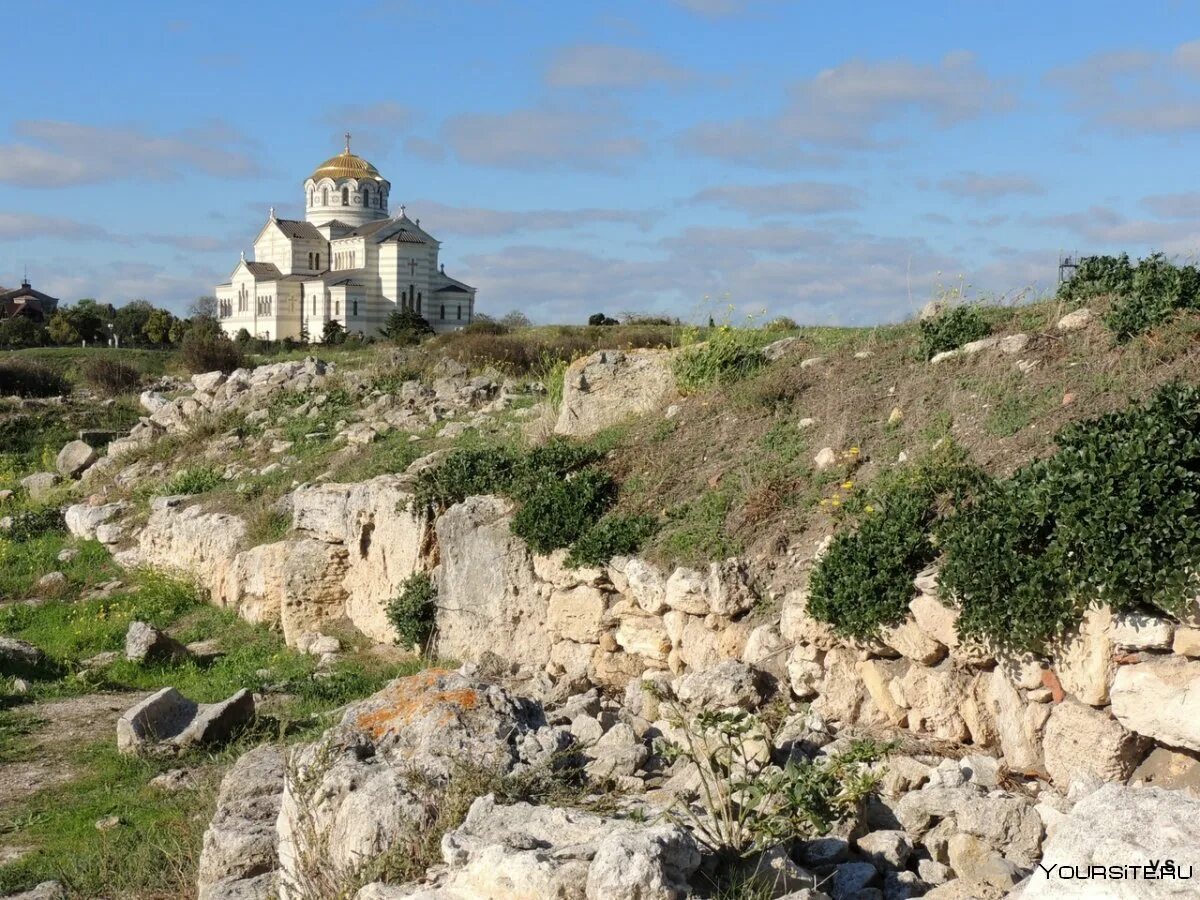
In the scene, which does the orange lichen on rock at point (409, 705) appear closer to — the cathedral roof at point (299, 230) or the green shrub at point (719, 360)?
the green shrub at point (719, 360)

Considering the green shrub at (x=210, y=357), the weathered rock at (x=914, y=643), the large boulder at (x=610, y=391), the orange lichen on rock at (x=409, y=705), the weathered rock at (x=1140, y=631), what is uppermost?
the green shrub at (x=210, y=357)

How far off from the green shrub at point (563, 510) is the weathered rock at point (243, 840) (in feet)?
12.5

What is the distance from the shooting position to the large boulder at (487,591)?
1023cm

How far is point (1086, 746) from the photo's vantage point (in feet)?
19.7

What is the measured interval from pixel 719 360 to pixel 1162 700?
6317 millimetres

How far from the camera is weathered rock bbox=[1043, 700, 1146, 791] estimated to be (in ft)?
19.4

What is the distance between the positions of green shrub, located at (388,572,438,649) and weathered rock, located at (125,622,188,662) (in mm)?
2795

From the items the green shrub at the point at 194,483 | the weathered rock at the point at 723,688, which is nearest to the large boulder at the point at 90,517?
the green shrub at the point at 194,483

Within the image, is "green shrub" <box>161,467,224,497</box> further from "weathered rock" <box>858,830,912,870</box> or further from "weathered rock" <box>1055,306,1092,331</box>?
"weathered rock" <box>858,830,912,870</box>

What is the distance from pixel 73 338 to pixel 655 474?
2444 inches

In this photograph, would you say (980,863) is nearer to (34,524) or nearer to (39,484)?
(34,524)

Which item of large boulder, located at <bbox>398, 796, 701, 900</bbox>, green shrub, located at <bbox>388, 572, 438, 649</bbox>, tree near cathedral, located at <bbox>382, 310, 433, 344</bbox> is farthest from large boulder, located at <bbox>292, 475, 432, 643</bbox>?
tree near cathedral, located at <bbox>382, 310, 433, 344</bbox>

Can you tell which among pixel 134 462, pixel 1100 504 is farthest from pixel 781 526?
pixel 134 462

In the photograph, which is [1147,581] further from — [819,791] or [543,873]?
[543,873]
